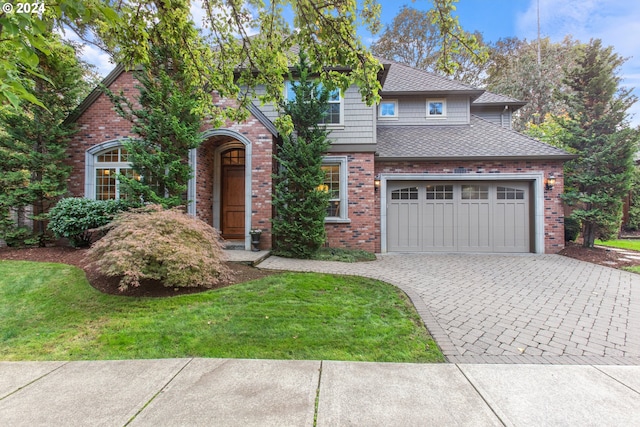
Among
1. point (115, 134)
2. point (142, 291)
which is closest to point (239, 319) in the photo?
point (142, 291)

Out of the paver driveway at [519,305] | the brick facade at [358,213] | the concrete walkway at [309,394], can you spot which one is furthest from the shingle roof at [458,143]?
the concrete walkway at [309,394]

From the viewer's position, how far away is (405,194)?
31.2 feet

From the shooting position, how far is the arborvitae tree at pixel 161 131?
6715 millimetres

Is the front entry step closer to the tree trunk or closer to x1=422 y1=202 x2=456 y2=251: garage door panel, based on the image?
x1=422 y1=202 x2=456 y2=251: garage door panel

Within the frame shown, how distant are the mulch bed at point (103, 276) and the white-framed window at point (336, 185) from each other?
3497 mm

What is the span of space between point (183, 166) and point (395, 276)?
5.58 metres

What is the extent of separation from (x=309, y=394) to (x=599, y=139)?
1098 cm

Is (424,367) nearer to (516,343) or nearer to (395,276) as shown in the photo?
(516,343)

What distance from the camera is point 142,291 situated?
4.69 meters

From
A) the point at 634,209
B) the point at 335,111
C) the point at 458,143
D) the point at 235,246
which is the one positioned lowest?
the point at 235,246

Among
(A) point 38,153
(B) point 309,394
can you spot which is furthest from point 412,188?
(A) point 38,153

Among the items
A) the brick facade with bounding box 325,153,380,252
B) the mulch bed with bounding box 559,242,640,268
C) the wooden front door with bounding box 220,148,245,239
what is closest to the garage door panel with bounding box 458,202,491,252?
the mulch bed with bounding box 559,242,640,268

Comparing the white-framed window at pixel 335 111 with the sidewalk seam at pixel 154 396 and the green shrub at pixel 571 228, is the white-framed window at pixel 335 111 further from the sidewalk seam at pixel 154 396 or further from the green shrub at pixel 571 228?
the green shrub at pixel 571 228

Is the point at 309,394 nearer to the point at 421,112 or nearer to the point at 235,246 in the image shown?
the point at 235,246
